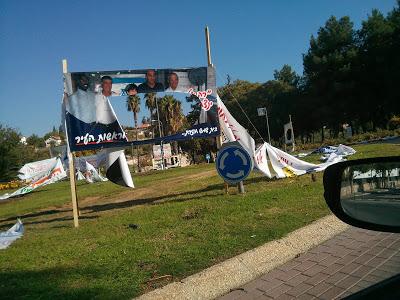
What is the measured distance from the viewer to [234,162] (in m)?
10.3

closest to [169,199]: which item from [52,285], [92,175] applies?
[52,285]

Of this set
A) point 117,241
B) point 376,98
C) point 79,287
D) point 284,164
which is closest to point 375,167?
point 79,287

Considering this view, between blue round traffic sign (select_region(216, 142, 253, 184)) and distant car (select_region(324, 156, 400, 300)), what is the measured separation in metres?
8.08

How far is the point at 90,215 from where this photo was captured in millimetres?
11133

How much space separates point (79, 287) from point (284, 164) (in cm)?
925

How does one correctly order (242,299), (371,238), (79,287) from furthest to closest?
(371,238) < (79,287) < (242,299)

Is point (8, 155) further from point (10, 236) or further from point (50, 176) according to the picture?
point (10, 236)

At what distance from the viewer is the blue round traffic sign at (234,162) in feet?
33.2

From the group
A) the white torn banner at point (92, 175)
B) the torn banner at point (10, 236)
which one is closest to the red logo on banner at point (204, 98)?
the torn banner at point (10, 236)

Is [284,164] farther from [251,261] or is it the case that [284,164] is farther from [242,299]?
[242,299]

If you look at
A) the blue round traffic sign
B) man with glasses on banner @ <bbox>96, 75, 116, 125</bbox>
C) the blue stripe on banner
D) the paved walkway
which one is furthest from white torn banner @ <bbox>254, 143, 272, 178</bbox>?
the paved walkway

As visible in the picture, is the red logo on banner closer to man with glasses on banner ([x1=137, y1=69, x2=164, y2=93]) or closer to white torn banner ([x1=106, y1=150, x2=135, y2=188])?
man with glasses on banner ([x1=137, y1=69, x2=164, y2=93])

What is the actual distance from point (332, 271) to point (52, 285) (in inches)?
120

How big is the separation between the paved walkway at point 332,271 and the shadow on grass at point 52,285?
1.36m
